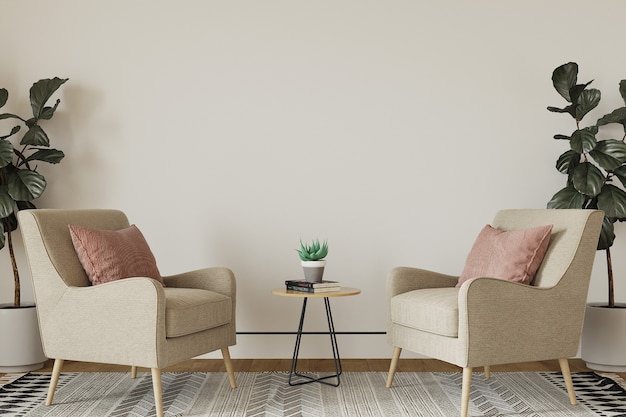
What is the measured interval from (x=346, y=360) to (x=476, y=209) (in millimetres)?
1257

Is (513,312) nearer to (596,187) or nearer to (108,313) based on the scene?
(596,187)

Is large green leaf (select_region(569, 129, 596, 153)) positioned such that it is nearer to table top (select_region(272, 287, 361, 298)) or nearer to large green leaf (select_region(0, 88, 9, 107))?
table top (select_region(272, 287, 361, 298))

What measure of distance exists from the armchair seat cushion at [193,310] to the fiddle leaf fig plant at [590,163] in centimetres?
203

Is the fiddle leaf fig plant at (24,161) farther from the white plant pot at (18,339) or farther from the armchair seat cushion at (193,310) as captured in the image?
the armchair seat cushion at (193,310)

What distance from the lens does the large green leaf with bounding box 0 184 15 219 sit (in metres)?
4.00

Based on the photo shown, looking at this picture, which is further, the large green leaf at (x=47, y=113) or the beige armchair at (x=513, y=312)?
the large green leaf at (x=47, y=113)

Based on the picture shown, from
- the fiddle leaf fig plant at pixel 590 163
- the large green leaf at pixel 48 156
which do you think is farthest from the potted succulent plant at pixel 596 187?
the large green leaf at pixel 48 156

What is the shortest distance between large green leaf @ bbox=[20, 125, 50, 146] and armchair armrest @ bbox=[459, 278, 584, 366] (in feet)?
8.72

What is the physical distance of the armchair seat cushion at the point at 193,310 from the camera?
3.07 m

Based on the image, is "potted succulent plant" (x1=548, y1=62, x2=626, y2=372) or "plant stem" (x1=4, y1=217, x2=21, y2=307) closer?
"potted succulent plant" (x1=548, y1=62, x2=626, y2=372)

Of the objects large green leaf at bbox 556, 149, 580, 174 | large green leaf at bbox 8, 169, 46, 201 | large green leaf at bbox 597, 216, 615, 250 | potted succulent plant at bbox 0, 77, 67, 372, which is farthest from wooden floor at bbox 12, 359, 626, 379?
large green leaf at bbox 556, 149, 580, 174

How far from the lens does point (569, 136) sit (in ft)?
14.4

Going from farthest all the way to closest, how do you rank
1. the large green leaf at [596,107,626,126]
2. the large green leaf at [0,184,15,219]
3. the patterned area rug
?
the large green leaf at [596,107,626,126] → the large green leaf at [0,184,15,219] → the patterned area rug

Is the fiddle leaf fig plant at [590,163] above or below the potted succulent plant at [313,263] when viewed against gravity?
above
